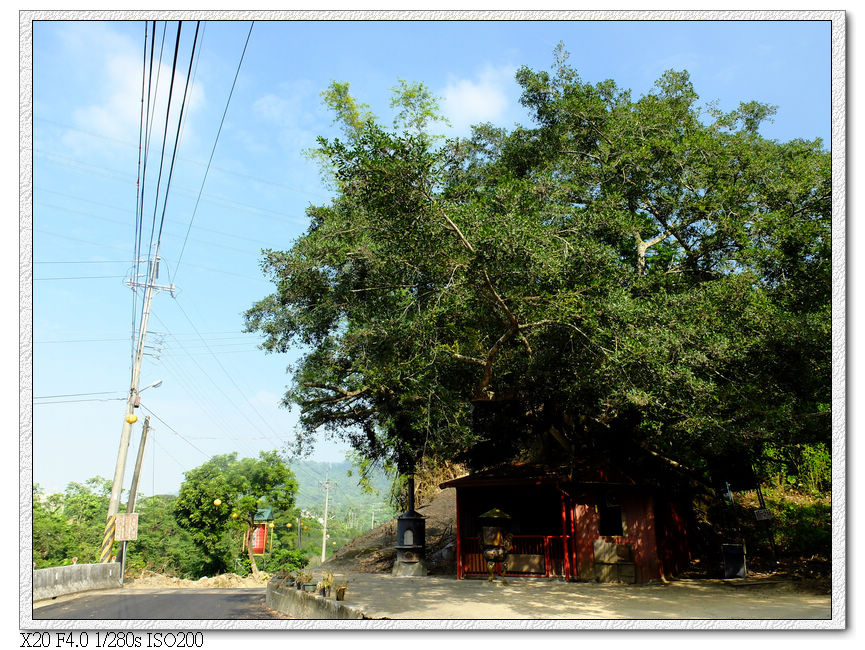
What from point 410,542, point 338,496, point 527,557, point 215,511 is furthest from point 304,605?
point 338,496

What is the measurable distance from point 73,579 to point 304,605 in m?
5.20

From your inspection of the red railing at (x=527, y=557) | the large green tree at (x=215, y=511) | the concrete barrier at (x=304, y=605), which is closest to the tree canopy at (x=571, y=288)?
the red railing at (x=527, y=557)

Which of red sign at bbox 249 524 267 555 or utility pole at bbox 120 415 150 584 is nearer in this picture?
utility pole at bbox 120 415 150 584

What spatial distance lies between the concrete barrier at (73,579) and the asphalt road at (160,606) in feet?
0.93

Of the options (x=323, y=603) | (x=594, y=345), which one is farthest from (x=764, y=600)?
(x=323, y=603)

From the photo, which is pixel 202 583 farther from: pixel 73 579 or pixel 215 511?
pixel 215 511

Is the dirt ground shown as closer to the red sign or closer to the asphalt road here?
the asphalt road

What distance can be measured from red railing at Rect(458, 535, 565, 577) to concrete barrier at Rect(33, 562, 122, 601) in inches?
262

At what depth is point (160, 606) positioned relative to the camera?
830 cm

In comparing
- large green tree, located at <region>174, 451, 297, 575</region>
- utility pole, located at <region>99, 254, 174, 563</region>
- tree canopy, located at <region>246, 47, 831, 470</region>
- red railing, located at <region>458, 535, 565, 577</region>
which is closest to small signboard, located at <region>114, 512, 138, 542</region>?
utility pole, located at <region>99, 254, 174, 563</region>

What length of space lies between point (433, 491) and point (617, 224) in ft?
42.3

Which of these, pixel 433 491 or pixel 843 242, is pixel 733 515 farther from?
pixel 843 242

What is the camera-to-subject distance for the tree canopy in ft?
24.8

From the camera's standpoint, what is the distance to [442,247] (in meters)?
7.43
